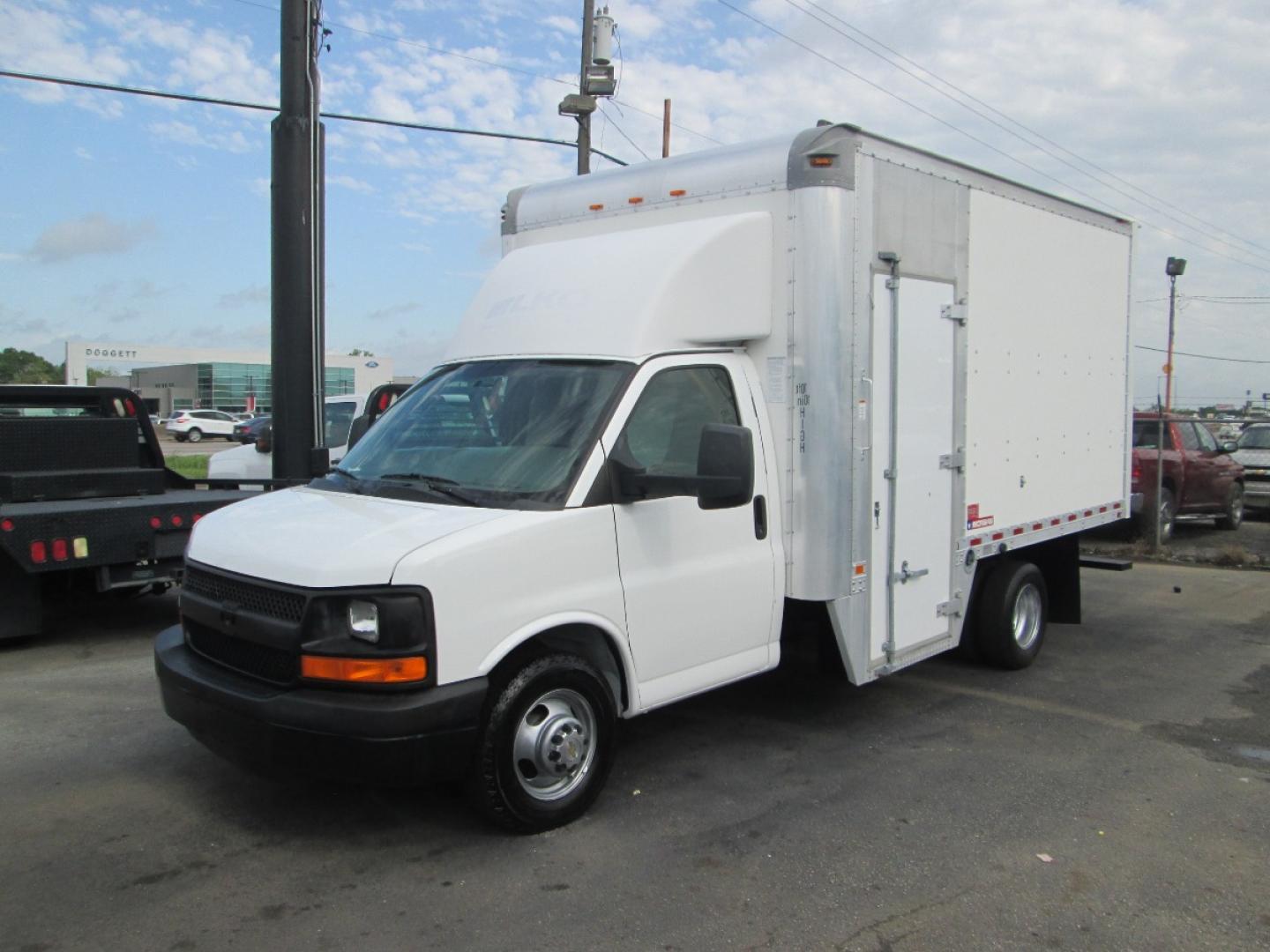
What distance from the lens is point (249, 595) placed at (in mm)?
4223

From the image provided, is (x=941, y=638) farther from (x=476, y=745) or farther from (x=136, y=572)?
(x=136, y=572)

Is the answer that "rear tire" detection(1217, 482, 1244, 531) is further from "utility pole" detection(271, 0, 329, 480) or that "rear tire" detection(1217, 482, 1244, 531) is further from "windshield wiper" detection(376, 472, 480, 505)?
"windshield wiper" detection(376, 472, 480, 505)

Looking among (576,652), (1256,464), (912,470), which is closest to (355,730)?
(576,652)

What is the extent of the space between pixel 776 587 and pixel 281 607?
2.39 metres

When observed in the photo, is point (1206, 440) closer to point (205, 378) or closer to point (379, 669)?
point (379, 669)

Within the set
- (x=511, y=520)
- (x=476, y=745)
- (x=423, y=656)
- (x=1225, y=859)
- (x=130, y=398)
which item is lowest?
(x=1225, y=859)

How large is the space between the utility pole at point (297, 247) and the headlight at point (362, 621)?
604cm

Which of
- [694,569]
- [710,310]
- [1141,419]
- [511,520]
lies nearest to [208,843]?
[511,520]

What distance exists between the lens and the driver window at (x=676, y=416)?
4.74 meters

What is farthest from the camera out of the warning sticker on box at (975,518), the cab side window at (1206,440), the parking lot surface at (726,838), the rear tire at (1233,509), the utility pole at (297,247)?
the rear tire at (1233,509)

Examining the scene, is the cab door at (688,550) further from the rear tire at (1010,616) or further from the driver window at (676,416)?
the rear tire at (1010,616)

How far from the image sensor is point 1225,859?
14.1ft

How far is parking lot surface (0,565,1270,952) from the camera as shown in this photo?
370cm

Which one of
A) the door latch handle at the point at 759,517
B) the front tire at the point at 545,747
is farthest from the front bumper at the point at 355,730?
the door latch handle at the point at 759,517
